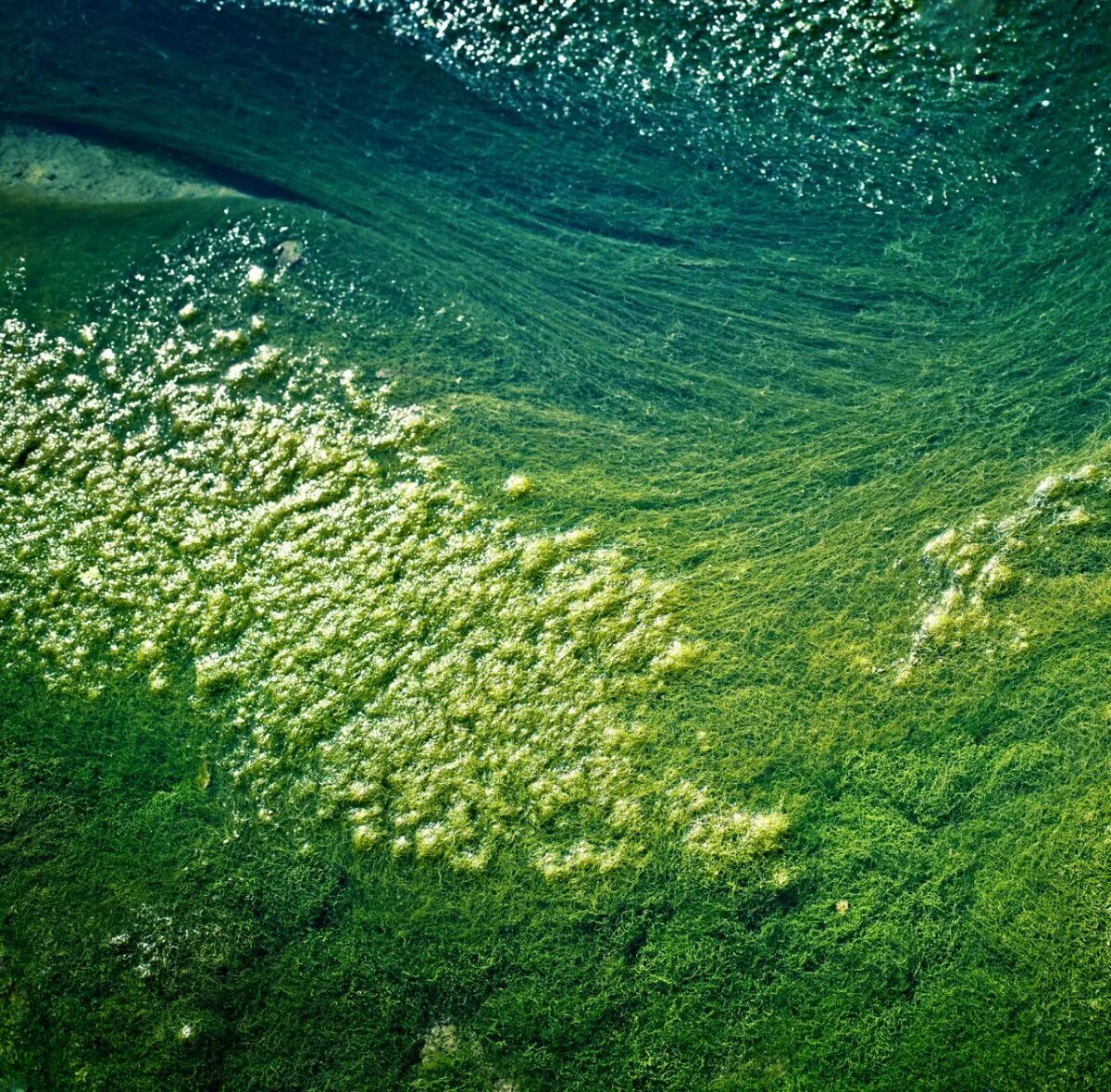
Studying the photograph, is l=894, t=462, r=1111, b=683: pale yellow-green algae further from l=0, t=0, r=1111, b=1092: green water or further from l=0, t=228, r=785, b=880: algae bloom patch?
l=0, t=228, r=785, b=880: algae bloom patch

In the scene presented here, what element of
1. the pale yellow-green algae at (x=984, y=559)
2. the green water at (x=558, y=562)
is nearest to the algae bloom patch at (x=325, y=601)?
the green water at (x=558, y=562)

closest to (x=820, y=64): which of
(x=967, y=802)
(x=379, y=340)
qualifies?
(x=379, y=340)

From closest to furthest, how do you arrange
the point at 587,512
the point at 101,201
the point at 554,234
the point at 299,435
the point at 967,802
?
1. the point at 967,802
2. the point at 587,512
3. the point at 299,435
4. the point at 554,234
5. the point at 101,201

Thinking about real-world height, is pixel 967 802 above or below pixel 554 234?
below

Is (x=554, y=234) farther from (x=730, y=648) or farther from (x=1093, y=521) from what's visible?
(x=1093, y=521)

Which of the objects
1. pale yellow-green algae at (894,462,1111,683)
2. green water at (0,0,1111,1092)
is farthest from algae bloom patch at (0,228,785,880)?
pale yellow-green algae at (894,462,1111,683)

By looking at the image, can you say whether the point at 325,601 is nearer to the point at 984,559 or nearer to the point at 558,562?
the point at 558,562
